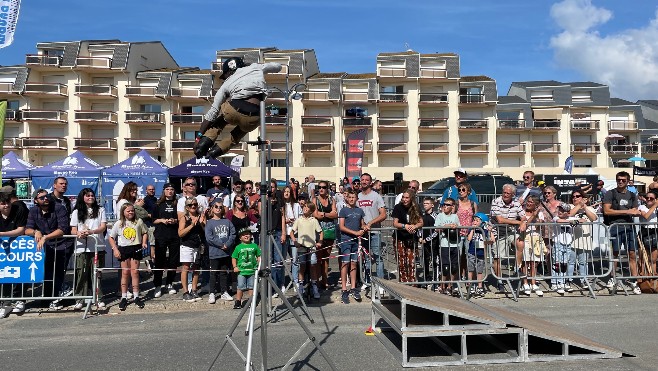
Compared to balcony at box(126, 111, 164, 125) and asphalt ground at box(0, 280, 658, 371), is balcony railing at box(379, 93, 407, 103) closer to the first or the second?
balcony at box(126, 111, 164, 125)

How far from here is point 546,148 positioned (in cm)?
5731

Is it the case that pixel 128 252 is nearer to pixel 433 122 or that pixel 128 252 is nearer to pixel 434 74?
pixel 433 122

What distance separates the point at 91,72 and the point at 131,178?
39.0m

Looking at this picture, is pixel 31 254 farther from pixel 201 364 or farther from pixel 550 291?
pixel 550 291

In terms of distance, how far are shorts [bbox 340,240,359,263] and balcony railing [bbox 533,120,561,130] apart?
53.3 meters

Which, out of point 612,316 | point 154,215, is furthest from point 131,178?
point 612,316

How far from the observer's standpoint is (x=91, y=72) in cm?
5441

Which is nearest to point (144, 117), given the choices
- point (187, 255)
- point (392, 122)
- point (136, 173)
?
point (392, 122)

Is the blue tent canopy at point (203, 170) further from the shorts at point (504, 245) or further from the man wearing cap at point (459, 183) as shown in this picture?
the shorts at point (504, 245)

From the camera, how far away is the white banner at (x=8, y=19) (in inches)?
416

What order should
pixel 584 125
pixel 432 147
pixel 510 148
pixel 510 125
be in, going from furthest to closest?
pixel 584 125 < pixel 510 148 < pixel 510 125 < pixel 432 147

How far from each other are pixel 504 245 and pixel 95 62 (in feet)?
174

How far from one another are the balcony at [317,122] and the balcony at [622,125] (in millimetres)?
32425

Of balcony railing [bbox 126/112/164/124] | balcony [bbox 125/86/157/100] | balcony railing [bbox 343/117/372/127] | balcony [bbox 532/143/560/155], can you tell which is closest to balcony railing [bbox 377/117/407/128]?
balcony railing [bbox 343/117/372/127]
